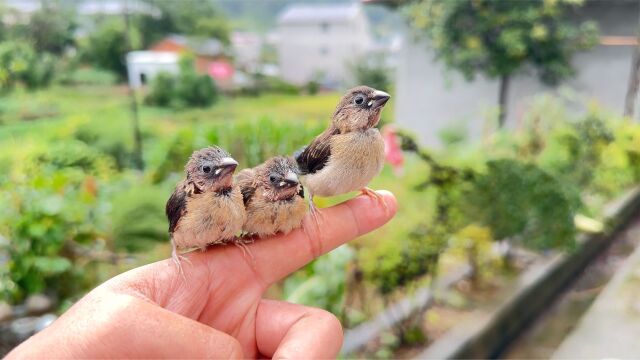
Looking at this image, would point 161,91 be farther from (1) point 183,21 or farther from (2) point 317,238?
(2) point 317,238

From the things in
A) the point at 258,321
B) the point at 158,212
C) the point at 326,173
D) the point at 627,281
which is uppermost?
the point at 326,173

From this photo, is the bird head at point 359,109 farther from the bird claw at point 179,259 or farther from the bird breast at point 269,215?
the bird claw at point 179,259

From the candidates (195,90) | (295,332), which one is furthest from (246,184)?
(195,90)

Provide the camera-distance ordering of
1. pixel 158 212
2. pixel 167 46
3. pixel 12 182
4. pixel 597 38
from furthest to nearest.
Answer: pixel 167 46, pixel 597 38, pixel 158 212, pixel 12 182

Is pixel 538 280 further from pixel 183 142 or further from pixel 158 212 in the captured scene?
pixel 183 142

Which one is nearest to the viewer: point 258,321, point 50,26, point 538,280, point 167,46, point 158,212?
point 258,321

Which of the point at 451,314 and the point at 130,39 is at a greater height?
the point at 130,39

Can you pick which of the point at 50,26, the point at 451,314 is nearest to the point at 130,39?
the point at 50,26

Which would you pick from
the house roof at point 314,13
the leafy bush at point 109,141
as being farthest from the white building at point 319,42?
the leafy bush at point 109,141
